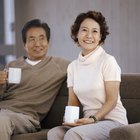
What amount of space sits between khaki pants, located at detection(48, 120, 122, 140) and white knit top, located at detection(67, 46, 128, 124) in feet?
0.38

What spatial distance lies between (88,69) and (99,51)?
0.13 metres

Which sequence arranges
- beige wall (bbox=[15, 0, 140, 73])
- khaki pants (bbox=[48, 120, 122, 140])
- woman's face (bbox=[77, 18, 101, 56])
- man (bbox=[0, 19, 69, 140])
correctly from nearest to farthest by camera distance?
khaki pants (bbox=[48, 120, 122, 140])
woman's face (bbox=[77, 18, 101, 56])
man (bbox=[0, 19, 69, 140])
beige wall (bbox=[15, 0, 140, 73])

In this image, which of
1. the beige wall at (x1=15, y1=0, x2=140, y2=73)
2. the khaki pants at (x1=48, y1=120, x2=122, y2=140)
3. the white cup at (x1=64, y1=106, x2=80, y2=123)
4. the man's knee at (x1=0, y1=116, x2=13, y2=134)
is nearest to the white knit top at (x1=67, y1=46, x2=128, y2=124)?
the khaki pants at (x1=48, y1=120, x2=122, y2=140)

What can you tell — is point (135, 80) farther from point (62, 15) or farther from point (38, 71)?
point (62, 15)

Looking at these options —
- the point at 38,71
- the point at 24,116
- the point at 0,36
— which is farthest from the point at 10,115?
the point at 0,36

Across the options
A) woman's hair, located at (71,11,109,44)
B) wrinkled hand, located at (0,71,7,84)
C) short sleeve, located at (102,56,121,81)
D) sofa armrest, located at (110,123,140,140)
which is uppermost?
woman's hair, located at (71,11,109,44)

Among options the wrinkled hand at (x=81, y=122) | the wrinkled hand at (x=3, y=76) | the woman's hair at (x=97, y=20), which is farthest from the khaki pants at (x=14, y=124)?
the woman's hair at (x=97, y=20)

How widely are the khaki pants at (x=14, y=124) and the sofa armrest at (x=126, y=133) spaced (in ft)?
2.47

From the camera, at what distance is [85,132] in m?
2.12

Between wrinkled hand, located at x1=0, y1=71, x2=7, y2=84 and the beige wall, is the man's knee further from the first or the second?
the beige wall

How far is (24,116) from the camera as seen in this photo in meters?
2.67

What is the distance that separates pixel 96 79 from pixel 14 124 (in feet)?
2.02

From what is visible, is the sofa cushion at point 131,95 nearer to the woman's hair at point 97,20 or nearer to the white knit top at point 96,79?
the white knit top at point 96,79

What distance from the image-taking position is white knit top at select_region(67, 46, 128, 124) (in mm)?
2344
